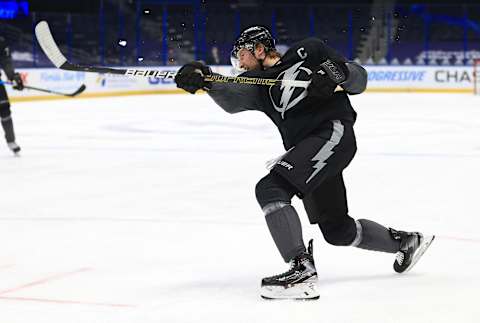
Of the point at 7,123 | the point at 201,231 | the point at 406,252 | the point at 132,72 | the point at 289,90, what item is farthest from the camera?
the point at 7,123

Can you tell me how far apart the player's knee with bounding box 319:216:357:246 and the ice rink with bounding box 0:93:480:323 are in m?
0.18

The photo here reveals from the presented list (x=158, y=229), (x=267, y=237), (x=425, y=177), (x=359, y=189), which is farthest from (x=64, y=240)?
(x=425, y=177)

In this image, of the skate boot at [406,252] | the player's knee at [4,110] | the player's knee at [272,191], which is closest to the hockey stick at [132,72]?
the player's knee at [272,191]

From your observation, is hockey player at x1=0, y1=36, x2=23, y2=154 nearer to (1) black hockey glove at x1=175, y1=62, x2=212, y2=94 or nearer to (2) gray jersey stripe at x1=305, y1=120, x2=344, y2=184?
(1) black hockey glove at x1=175, y1=62, x2=212, y2=94

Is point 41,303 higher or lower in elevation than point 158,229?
higher

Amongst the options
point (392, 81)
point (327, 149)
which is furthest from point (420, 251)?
point (392, 81)

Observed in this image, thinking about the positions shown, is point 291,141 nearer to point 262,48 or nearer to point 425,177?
point 262,48

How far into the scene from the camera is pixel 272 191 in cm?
348

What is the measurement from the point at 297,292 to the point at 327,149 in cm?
56

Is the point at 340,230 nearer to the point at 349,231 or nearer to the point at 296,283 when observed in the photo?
the point at 349,231

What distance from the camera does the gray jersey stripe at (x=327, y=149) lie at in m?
3.53

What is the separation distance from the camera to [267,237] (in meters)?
4.87

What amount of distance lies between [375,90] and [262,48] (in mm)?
18638

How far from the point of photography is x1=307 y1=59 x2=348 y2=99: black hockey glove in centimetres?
345
